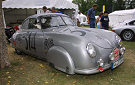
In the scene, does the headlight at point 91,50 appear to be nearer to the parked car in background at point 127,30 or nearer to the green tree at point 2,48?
the green tree at point 2,48

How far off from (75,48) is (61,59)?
453 mm

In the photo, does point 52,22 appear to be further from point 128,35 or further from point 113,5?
point 113,5

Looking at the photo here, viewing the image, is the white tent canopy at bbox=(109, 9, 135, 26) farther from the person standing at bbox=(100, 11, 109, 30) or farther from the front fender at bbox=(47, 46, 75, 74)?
the front fender at bbox=(47, 46, 75, 74)

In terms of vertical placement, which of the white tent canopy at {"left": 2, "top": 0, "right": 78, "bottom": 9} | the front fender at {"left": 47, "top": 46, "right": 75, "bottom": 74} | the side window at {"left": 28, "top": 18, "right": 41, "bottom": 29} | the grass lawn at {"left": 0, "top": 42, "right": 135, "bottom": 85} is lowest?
the grass lawn at {"left": 0, "top": 42, "right": 135, "bottom": 85}

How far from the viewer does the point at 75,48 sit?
9.52ft

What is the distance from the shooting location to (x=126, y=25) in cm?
772

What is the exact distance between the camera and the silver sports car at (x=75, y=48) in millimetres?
2855

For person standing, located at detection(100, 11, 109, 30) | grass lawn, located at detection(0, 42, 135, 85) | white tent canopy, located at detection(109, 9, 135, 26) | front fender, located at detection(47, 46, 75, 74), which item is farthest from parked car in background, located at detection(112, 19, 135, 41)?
white tent canopy, located at detection(109, 9, 135, 26)

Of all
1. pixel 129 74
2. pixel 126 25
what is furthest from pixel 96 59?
pixel 126 25

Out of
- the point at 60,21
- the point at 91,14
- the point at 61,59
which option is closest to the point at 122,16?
the point at 91,14

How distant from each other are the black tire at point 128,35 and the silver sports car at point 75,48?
4.55 meters

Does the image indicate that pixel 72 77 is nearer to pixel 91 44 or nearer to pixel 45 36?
pixel 91 44

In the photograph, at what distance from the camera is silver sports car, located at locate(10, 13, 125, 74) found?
286cm

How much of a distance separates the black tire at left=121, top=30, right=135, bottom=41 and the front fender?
5.66 metres
